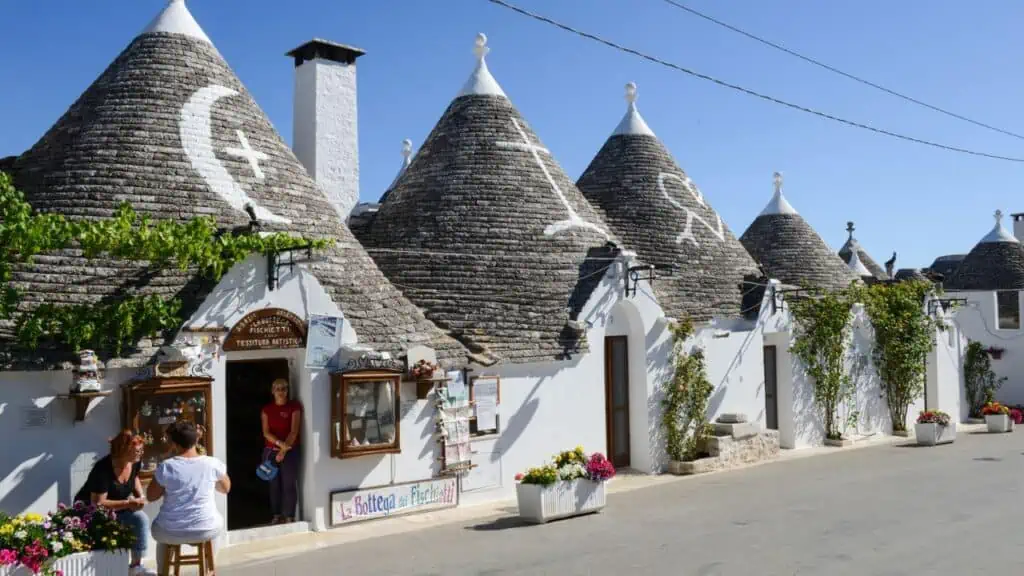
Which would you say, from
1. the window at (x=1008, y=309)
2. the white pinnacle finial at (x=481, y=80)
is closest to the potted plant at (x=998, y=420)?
the window at (x=1008, y=309)

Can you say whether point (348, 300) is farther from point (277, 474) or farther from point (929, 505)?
point (929, 505)

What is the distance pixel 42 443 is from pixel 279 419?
2530 millimetres

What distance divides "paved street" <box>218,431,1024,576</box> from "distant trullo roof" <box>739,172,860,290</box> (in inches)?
349

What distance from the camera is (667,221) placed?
1906 centimetres

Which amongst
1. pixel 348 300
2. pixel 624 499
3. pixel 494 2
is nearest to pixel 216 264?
pixel 348 300

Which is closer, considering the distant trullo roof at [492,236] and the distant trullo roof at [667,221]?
the distant trullo roof at [492,236]

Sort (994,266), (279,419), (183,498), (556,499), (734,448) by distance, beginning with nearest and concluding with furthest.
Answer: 1. (183,498)
2. (279,419)
3. (556,499)
4. (734,448)
5. (994,266)

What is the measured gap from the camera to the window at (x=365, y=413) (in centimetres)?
1084

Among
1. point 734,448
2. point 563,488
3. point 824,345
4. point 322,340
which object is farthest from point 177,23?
point 824,345

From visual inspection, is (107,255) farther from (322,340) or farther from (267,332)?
(322,340)

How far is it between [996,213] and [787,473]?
20819 millimetres

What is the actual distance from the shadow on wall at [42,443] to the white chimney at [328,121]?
305 inches

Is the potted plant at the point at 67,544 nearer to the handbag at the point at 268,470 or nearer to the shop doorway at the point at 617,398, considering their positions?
the handbag at the point at 268,470

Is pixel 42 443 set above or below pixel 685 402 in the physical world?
above
